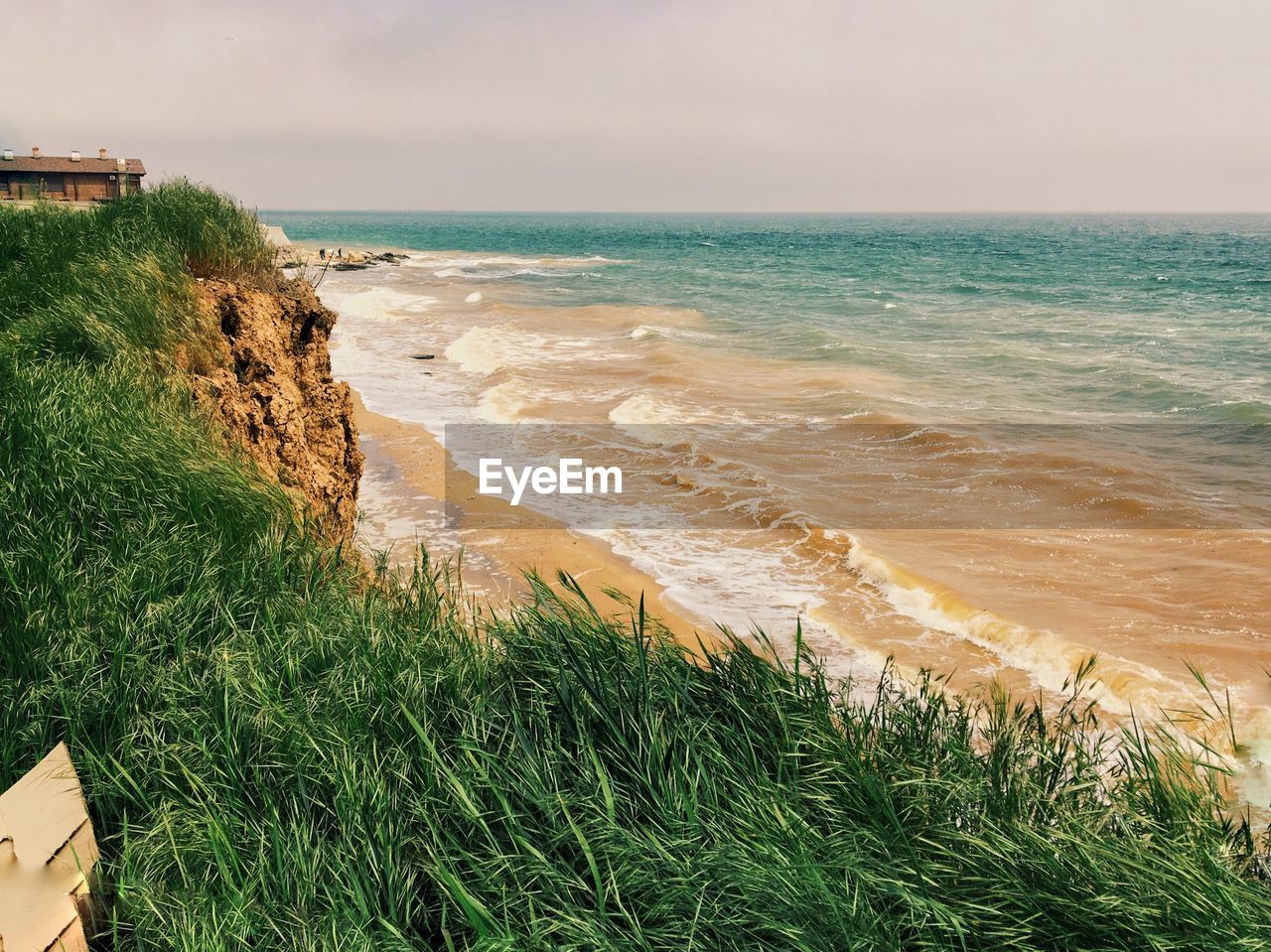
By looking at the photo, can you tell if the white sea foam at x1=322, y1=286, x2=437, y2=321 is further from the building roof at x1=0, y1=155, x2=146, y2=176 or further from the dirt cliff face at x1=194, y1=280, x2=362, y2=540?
the dirt cliff face at x1=194, y1=280, x2=362, y2=540

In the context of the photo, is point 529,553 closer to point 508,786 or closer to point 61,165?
point 508,786

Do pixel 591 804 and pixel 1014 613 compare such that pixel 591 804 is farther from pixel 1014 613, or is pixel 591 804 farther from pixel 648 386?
pixel 648 386

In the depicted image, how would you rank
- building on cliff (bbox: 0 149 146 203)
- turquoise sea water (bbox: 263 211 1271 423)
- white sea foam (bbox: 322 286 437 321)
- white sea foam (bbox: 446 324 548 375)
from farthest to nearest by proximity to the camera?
1. building on cliff (bbox: 0 149 146 203)
2. white sea foam (bbox: 322 286 437 321)
3. white sea foam (bbox: 446 324 548 375)
4. turquoise sea water (bbox: 263 211 1271 423)

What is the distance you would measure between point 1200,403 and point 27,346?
66.0ft

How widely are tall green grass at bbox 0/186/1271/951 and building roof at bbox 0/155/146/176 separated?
43036 mm

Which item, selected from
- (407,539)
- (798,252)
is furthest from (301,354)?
(798,252)

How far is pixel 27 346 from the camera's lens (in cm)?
628

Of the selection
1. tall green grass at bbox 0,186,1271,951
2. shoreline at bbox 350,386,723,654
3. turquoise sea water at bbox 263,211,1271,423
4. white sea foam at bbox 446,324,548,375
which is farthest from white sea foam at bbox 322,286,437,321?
tall green grass at bbox 0,186,1271,951

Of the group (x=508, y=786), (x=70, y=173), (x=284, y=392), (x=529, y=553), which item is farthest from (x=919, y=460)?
(x=70, y=173)

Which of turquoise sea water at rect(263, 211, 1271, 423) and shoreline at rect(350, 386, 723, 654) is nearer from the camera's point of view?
shoreline at rect(350, 386, 723, 654)

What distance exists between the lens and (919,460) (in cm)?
1405

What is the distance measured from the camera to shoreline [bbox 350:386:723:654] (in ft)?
27.1

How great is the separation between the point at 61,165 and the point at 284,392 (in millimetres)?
42458

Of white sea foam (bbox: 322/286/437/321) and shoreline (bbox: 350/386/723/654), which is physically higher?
white sea foam (bbox: 322/286/437/321)
